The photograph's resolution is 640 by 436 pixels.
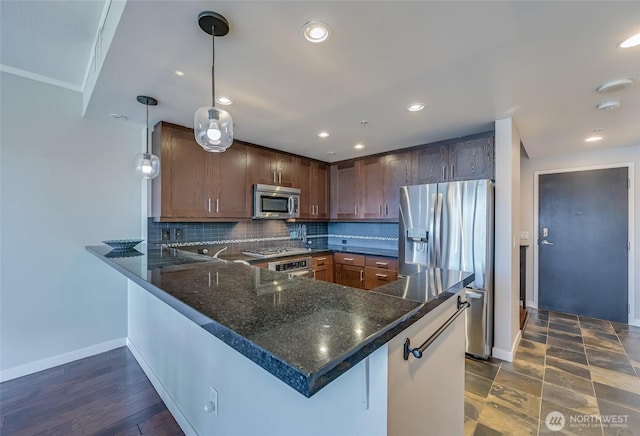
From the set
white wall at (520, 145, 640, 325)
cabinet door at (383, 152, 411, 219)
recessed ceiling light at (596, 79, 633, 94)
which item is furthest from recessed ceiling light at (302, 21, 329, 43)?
white wall at (520, 145, 640, 325)

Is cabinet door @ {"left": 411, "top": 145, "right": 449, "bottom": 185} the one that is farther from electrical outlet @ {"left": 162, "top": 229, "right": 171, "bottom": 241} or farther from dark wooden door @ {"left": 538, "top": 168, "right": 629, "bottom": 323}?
electrical outlet @ {"left": 162, "top": 229, "right": 171, "bottom": 241}

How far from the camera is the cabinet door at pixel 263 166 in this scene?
135 inches

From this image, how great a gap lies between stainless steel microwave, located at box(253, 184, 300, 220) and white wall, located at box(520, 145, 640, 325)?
3532 millimetres

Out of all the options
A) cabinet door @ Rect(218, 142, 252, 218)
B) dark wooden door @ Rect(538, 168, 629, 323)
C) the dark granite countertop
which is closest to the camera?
the dark granite countertop

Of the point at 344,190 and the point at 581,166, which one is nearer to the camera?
the point at 581,166

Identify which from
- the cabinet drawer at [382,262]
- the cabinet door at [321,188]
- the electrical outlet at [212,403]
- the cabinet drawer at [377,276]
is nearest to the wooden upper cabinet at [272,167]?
the cabinet door at [321,188]

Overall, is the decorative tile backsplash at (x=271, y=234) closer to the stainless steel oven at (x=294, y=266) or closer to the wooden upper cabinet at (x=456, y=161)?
the stainless steel oven at (x=294, y=266)

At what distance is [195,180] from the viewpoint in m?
2.88

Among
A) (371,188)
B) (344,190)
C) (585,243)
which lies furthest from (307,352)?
(585,243)

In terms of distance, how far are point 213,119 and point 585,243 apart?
4.90 meters

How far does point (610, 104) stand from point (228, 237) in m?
3.91

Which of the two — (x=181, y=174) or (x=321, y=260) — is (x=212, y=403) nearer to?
(x=181, y=174)

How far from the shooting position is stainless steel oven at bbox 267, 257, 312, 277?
3203 millimetres

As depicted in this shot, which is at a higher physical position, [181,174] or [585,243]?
[181,174]
